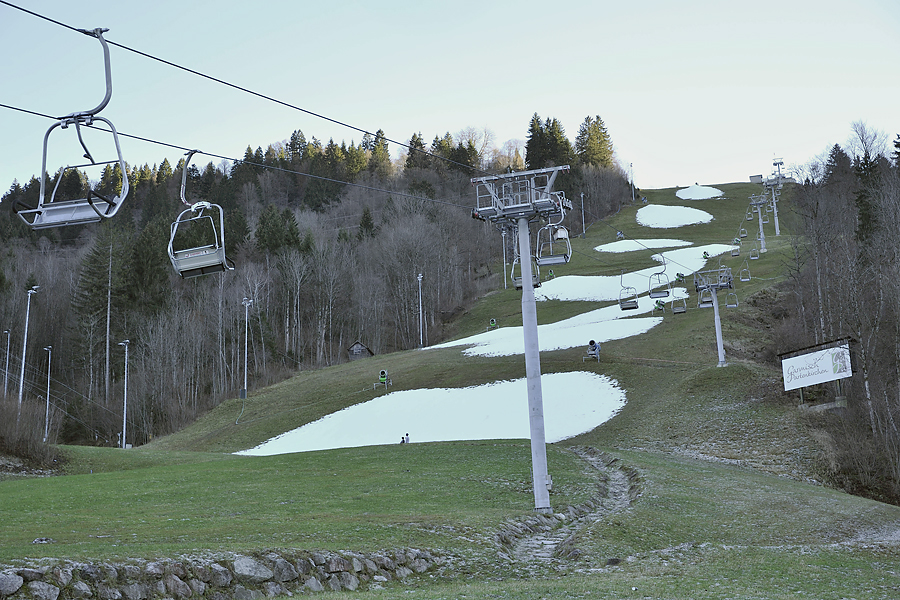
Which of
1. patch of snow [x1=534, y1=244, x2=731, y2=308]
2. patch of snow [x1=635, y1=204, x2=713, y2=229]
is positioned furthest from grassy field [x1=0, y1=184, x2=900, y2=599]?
patch of snow [x1=635, y1=204, x2=713, y2=229]

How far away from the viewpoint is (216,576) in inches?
479

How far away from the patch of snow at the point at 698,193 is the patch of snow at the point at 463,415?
11508 cm

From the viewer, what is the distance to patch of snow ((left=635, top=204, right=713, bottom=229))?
432 feet

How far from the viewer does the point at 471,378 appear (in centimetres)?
5669

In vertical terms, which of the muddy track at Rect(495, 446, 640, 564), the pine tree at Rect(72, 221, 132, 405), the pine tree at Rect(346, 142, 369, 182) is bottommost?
the muddy track at Rect(495, 446, 640, 564)

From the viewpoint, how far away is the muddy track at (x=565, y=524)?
55.4 ft

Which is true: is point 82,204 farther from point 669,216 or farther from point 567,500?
point 669,216

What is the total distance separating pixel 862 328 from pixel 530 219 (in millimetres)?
22949

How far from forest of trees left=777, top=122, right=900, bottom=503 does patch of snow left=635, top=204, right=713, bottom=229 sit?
6127 cm

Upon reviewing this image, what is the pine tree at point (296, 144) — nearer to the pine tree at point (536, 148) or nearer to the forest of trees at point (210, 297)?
Result: the forest of trees at point (210, 297)

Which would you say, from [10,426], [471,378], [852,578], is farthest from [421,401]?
[852,578]

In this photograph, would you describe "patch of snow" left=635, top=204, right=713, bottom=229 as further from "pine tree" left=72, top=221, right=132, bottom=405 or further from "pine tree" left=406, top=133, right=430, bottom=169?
"pine tree" left=72, top=221, right=132, bottom=405

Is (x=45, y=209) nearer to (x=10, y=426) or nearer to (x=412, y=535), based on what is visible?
(x=412, y=535)

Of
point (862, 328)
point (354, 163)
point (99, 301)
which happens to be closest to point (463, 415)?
point (862, 328)
